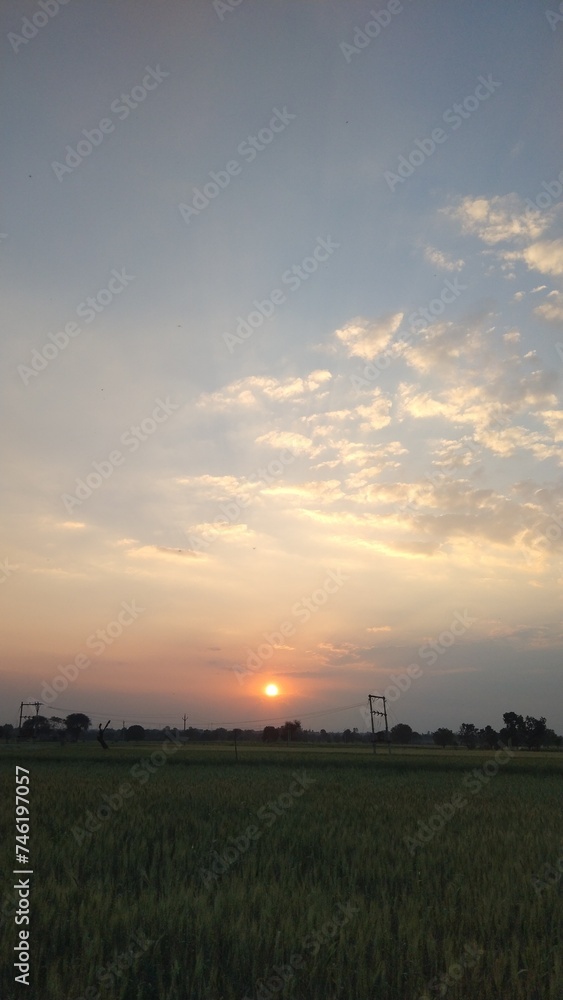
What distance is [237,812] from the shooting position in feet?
52.4

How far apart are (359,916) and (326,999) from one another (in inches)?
85.4

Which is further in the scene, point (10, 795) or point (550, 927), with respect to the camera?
point (10, 795)

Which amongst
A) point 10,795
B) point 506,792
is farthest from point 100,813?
point 506,792

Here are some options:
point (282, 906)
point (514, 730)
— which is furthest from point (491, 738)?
point (282, 906)

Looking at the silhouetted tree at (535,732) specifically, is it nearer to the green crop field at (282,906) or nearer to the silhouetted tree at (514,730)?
the silhouetted tree at (514,730)

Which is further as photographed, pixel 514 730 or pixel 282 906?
pixel 514 730

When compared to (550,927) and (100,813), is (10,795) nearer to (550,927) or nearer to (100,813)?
(100,813)

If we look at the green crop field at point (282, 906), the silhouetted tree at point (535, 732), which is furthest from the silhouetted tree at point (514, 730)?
the green crop field at point (282, 906)

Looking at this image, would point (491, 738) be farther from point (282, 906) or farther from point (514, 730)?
point (282, 906)

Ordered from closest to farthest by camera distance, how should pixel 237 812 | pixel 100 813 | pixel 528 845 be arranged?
pixel 528 845
pixel 100 813
pixel 237 812

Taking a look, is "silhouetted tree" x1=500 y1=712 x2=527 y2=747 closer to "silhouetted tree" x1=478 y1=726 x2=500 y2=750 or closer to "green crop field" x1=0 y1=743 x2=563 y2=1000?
"silhouetted tree" x1=478 y1=726 x2=500 y2=750

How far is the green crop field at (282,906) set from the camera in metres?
5.84

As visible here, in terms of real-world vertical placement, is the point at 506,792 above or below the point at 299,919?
below

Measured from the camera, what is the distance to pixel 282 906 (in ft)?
25.7
